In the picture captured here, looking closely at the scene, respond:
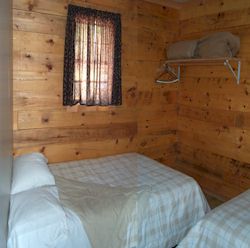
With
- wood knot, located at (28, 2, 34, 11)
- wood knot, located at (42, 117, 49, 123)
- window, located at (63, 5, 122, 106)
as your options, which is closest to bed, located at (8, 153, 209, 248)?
wood knot, located at (42, 117, 49, 123)

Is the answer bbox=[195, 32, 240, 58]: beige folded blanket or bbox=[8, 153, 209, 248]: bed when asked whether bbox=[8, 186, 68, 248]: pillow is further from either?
bbox=[195, 32, 240, 58]: beige folded blanket

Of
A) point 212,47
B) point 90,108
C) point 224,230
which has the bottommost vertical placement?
point 224,230

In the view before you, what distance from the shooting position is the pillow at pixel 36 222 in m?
1.50

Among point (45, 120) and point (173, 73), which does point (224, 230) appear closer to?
point (45, 120)

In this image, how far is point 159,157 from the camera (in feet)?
11.7

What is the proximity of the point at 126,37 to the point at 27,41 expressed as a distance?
44.8 inches

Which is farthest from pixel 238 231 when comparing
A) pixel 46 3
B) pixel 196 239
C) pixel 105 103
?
pixel 46 3

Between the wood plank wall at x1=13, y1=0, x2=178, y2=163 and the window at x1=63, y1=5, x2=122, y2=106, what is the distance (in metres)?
0.09

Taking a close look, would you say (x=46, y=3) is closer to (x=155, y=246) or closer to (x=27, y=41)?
(x=27, y=41)

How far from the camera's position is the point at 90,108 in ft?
9.50

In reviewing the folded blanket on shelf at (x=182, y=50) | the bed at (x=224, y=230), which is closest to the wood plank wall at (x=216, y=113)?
the folded blanket on shelf at (x=182, y=50)

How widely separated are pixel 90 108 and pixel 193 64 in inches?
57.0

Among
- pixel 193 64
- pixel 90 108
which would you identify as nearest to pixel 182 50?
pixel 193 64

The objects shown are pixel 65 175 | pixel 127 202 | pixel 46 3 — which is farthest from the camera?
pixel 46 3
